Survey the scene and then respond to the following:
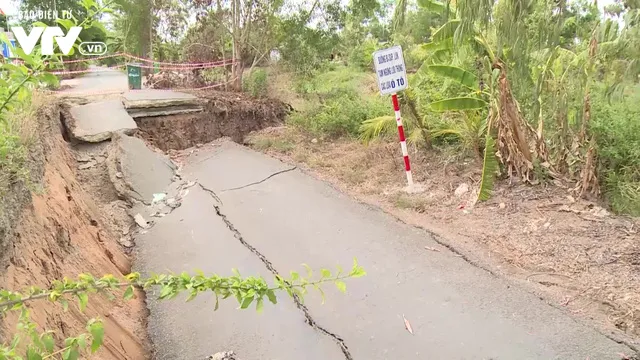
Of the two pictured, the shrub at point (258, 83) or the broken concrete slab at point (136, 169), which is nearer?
the broken concrete slab at point (136, 169)

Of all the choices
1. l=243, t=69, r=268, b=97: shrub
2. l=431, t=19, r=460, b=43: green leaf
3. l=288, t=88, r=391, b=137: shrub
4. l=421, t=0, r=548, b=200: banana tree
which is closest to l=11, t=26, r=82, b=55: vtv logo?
l=431, t=19, r=460, b=43: green leaf

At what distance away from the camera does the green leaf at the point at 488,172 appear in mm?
5957

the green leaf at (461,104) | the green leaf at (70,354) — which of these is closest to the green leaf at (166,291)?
the green leaf at (70,354)

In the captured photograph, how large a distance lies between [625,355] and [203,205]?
5.32 m

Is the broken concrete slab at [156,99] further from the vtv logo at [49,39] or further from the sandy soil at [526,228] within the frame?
the vtv logo at [49,39]

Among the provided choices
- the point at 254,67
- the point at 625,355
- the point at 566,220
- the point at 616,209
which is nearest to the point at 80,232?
the point at 625,355

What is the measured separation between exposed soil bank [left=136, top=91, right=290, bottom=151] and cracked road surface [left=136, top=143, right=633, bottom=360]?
4.62m

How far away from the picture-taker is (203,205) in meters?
6.93

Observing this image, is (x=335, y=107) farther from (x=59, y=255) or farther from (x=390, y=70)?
(x=59, y=255)

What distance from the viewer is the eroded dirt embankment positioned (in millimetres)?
2882

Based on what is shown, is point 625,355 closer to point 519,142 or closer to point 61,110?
point 519,142

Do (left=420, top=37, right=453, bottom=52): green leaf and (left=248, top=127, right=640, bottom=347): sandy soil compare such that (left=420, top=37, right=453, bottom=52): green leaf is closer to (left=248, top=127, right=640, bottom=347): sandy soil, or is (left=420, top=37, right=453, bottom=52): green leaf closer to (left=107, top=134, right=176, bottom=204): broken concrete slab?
(left=248, top=127, right=640, bottom=347): sandy soil

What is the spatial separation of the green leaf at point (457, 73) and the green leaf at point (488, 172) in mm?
1018

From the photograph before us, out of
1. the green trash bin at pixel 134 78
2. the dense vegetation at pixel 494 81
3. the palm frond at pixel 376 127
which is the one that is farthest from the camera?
the green trash bin at pixel 134 78
